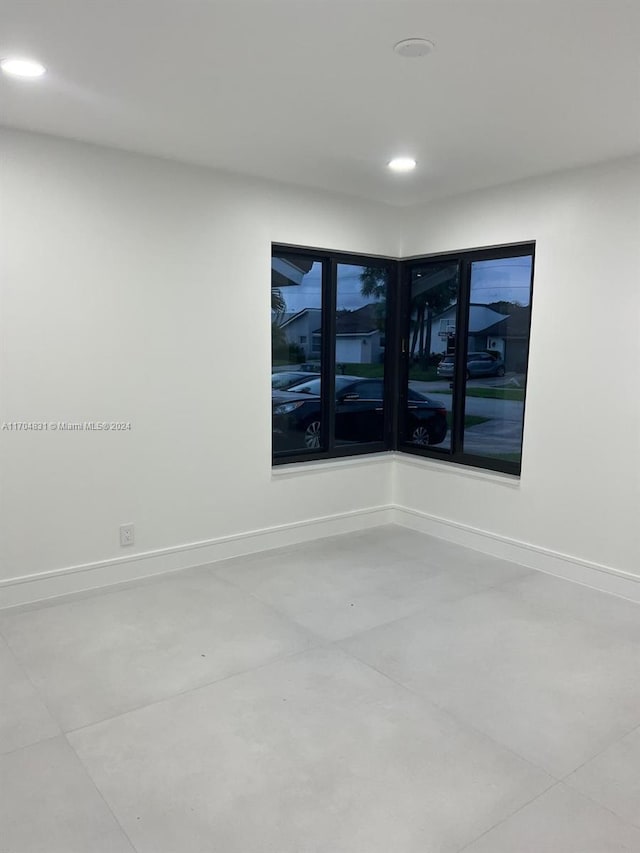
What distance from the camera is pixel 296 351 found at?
456 centimetres

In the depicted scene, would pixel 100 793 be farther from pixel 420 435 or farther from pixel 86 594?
pixel 420 435

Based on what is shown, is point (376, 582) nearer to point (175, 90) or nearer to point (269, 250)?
point (269, 250)

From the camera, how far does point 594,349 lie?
3.73m

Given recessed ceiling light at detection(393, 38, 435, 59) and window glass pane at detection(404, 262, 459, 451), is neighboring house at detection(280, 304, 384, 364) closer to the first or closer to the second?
window glass pane at detection(404, 262, 459, 451)

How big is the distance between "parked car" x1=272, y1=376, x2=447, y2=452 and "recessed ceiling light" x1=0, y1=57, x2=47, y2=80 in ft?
7.93

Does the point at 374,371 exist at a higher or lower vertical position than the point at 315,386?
higher

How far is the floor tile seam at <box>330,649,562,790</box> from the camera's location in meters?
2.17

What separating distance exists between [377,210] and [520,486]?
7.44ft

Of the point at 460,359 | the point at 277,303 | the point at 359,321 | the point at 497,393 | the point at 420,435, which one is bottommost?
the point at 420,435

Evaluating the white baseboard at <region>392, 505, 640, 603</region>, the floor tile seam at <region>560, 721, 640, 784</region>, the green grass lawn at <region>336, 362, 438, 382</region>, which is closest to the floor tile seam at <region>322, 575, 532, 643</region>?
the white baseboard at <region>392, 505, 640, 603</region>

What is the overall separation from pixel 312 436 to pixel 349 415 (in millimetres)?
394

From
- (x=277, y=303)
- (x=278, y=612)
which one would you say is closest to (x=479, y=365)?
(x=277, y=303)

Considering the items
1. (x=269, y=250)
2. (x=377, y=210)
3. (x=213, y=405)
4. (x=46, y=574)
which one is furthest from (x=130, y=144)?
(x=46, y=574)

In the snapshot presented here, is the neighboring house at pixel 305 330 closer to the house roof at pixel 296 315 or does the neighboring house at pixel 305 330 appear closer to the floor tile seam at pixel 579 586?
the house roof at pixel 296 315
